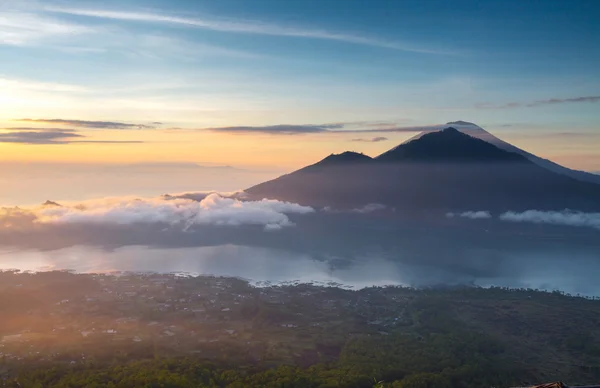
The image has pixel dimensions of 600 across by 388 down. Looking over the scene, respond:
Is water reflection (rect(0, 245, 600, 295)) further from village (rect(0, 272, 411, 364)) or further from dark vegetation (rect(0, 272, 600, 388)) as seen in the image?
dark vegetation (rect(0, 272, 600, 388))

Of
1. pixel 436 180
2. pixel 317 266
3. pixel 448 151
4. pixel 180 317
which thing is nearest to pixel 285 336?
pixel 180 317

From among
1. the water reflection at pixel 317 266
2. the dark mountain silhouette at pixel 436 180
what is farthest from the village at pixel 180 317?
the dark mountain silhouette at pixel 436 180

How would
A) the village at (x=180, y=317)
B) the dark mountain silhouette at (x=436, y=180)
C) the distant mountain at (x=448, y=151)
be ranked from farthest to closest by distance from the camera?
the distant mountain at (x=448, y=151), the dark mountain silhouette at (x=436, y=180), the village at (x=180, y=317)

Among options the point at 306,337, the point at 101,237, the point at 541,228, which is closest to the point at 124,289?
the point at 306,337

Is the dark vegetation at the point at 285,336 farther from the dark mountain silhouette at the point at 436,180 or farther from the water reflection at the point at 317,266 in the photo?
the dark mountain silhouette at the point at 436,180

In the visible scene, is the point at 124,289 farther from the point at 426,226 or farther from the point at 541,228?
the point at 541,228

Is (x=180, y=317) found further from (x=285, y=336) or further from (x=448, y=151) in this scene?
(x=448, y=151)
